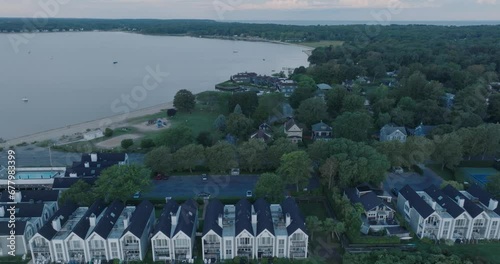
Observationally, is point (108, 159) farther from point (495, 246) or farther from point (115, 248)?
point (495, 246)

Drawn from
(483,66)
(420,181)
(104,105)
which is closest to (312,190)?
(420,181)

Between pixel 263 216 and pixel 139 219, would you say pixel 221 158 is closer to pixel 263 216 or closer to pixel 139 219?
pixel 263 216


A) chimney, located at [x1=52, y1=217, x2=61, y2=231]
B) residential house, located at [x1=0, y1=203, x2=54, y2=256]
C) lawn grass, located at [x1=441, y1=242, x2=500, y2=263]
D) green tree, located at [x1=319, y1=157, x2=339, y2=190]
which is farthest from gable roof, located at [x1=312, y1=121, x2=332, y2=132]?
chimney, located at [x1=52, y1=217, x2=61, y2=231]

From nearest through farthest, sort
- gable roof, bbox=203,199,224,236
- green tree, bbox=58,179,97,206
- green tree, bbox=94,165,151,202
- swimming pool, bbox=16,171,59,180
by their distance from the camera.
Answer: gable roof, bbox=203,199,224,236
green tree, bbox=58,179,97,206
green tree, bbox=94,165,151,202
swimming pool, bbox=16,171,59,180

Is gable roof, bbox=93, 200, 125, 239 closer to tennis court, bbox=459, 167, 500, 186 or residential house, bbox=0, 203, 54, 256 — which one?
residential house, bbox=0, 203, 54, 256

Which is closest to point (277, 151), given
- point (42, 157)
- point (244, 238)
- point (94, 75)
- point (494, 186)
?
point (244, 238)

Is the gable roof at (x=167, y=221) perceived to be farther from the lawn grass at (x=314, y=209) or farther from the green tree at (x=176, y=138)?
the green tree at (x=176, y=138)
